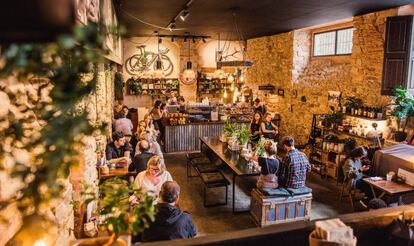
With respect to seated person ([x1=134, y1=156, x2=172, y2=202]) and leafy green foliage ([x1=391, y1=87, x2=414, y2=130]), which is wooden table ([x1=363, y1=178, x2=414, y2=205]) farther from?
seated person ([x1=134, y1=156, x2=172, y2=202])

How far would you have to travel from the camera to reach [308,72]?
33.0 feet

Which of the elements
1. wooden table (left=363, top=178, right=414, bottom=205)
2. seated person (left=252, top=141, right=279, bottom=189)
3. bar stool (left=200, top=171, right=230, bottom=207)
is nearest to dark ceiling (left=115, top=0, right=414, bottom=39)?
seated person (left=252, top=141, right=279, bottom=189)

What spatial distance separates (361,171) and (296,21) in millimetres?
4137

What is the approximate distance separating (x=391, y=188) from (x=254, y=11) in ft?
14.1

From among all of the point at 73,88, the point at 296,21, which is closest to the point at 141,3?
the point at 296,21

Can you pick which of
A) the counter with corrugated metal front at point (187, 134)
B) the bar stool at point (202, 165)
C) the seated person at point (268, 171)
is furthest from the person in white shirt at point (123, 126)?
the seated person at point (268, 171)

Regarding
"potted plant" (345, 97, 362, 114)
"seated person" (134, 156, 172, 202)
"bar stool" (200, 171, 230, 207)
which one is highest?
"potted plant" (345, 97, 362, 114)

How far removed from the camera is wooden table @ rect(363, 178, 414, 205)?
511 centimetres

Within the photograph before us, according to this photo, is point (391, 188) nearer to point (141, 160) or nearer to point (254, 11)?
point (141, 160)

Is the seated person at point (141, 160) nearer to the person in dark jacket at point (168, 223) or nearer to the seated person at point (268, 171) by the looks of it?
the seated person at point (268, 171)

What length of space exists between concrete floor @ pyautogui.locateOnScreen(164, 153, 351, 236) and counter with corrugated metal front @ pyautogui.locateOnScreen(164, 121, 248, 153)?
6.16 ft

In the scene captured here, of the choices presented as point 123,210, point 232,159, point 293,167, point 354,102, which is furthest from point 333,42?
point 123,210

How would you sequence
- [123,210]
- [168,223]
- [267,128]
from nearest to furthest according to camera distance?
[123,210], [168,223], [267,128]

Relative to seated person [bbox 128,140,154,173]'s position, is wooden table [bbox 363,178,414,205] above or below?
below
